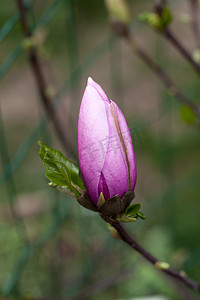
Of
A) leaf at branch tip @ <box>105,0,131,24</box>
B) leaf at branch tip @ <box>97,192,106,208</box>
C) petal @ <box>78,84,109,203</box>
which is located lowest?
leaf at branch tip @ <box>97,192,106,208</box>

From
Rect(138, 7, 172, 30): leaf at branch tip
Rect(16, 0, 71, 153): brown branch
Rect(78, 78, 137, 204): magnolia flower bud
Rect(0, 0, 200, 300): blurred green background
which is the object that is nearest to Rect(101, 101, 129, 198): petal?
Rect(78, 78, 137, 204): magnolia flower bud

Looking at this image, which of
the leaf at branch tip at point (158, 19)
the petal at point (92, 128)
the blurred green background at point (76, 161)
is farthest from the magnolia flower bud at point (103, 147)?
the blurred green background at point (76, 161)

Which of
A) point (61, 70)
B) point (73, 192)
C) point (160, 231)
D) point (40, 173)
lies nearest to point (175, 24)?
point (61, 70)

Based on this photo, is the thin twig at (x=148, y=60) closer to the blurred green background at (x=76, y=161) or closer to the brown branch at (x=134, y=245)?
the blurred green background at (x=76, y=161)

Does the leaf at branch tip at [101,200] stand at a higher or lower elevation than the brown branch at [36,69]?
lower

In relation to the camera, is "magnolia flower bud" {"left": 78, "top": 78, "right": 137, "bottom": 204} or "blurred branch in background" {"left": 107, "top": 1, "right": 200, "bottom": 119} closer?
"magnolia flower bud" {"left": 78, "top": 78, "right": 137, "bottom": 204}

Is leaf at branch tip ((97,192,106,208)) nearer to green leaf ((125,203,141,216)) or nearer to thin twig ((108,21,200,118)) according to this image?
green leaf ((125,203,141,216))
